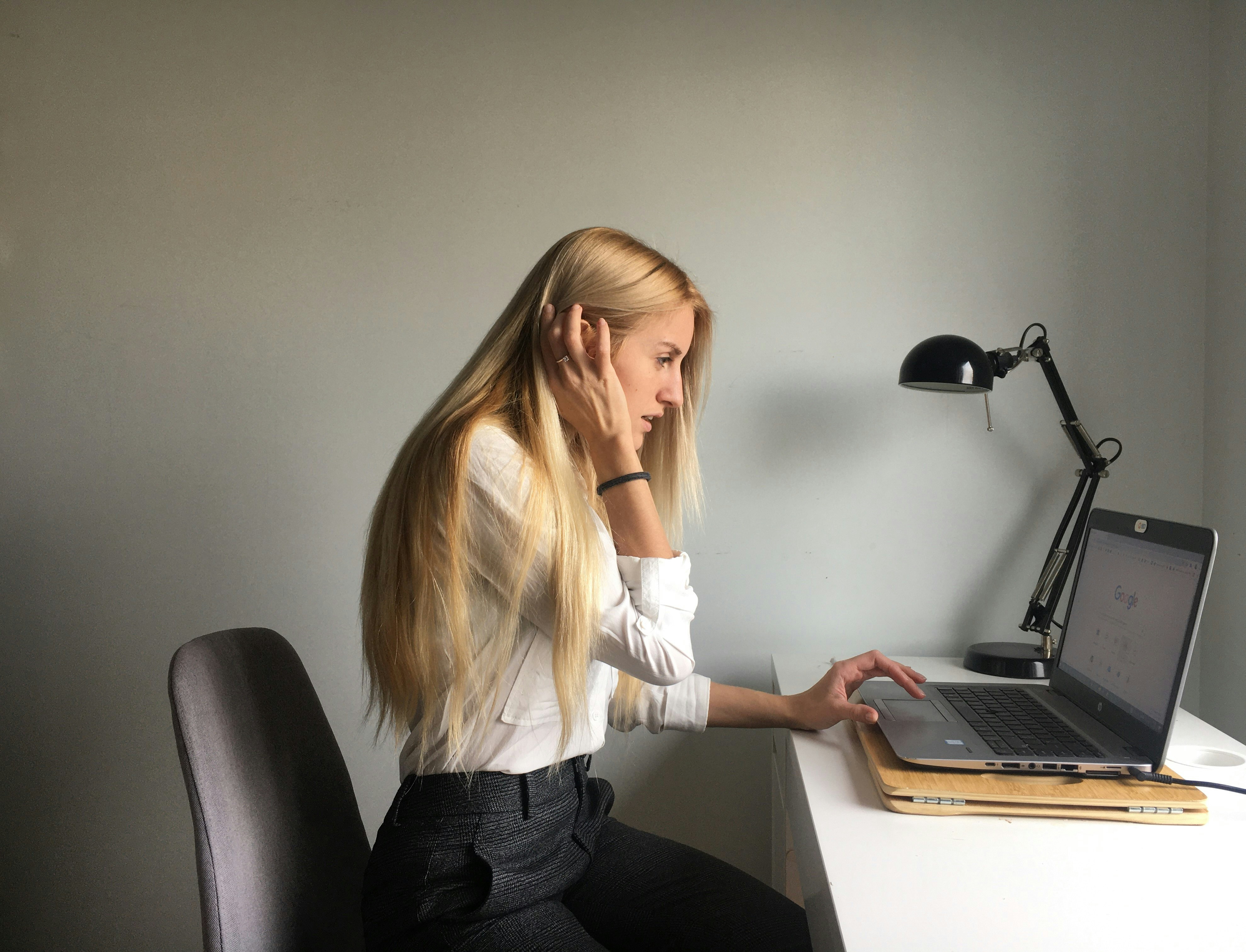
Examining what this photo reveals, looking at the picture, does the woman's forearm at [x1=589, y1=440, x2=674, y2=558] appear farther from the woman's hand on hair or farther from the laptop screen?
the laptop screen

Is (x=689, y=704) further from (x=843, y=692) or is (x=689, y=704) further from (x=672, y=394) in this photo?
(x=672, y=394)

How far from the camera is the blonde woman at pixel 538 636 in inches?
34.4

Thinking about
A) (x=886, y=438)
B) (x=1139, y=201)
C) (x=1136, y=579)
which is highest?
(x=1139, y=201)

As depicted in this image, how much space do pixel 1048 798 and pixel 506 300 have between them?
1281 millimetres

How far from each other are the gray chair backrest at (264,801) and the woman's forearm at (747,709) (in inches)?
19.2

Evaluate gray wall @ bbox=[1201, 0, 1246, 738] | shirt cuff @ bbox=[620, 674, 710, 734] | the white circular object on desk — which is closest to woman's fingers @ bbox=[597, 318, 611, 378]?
shirt cuff @ bbox=[620, 674, 710, 734]

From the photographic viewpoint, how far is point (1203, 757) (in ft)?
3.47

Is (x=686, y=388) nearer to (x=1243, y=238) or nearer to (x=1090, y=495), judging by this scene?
(x=1090, y=495)

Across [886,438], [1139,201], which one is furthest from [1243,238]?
[886,438]

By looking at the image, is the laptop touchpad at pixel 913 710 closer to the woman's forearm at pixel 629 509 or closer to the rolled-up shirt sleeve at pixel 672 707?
the rolled-up shirt sleeve at pixel 672 707

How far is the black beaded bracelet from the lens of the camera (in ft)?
3.26

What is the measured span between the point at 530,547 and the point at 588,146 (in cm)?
108

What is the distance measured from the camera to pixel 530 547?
2.90 ft

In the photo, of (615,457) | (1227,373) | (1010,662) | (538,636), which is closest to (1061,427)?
(1227,373)
